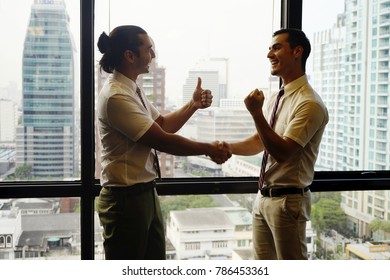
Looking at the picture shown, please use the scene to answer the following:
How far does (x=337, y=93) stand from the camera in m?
2.63

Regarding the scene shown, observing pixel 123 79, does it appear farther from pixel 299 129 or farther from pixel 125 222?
pixel 299 129

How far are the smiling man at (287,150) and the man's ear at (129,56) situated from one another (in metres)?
0.55

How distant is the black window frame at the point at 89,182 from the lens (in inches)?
93.2

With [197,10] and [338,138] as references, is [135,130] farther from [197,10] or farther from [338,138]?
[338,138]

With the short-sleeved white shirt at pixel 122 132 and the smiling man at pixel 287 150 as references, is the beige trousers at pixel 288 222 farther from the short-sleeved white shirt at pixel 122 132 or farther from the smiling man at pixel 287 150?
the short-sleeved white shirt at pixel 122 132

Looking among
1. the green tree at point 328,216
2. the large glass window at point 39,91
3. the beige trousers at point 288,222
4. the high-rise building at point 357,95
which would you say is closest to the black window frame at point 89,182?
the large glass window at point 39,91

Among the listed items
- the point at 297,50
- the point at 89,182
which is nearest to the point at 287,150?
the point at 297,50

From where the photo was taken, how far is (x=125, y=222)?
1.91m

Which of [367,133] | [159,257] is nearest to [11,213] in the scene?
[159,257]

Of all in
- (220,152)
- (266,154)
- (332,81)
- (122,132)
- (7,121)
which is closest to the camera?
(122,132)

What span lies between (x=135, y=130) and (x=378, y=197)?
1657 mm

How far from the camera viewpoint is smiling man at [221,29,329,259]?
1934 mm

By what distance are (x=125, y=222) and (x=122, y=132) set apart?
39 centimetres

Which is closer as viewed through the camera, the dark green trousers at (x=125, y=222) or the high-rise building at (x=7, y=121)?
the dark green trousers at (x=125, y=222)
